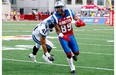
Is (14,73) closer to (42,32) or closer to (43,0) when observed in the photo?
(42,32)

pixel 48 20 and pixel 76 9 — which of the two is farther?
pixel 76 9

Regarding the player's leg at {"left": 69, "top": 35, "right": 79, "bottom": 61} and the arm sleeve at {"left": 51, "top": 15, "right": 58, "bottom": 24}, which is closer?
the arm sleeve at {"left": 51, "top": 15, "right": 58, "bottom": 24}

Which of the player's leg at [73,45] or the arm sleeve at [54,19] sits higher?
the arm sleeve at [54,19]

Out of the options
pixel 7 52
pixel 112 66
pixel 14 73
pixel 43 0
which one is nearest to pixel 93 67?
pixel 112 66

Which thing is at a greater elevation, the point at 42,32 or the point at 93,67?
the point at 42,32

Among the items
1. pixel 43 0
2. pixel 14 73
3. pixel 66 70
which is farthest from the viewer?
pixel 43 0

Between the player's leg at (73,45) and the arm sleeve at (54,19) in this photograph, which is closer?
the arm sleeve at (54,19)

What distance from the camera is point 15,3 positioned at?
78250mm

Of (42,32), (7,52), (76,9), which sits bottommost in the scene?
(76,9)

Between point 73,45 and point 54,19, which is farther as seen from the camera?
point 73,45

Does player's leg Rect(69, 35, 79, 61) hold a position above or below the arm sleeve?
below

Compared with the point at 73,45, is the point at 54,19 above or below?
above

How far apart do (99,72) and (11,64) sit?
8.45 feet

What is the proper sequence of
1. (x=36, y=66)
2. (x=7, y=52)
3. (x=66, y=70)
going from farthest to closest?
(x=7, y=52)
(x=36, y=66)
(x=66, y=70)
